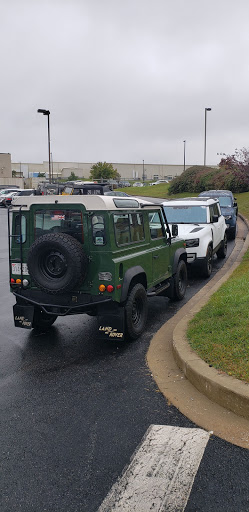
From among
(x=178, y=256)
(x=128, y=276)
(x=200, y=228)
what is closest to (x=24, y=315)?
(x=128, y=276)

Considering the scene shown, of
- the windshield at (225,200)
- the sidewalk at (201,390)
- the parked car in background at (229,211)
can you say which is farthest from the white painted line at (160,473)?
the windshield at (225,200)

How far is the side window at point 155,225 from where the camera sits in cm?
713

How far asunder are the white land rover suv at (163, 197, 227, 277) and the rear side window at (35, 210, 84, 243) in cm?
452

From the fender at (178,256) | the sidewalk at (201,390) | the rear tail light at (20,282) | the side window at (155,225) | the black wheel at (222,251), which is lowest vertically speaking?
the sidewalk at (201,390)

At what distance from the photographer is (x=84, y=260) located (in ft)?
17.9

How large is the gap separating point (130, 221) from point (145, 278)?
90cm

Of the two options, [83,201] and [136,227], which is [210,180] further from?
[83,201]

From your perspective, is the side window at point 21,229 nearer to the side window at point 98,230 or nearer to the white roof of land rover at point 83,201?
the white roof of land rover at point 83,201

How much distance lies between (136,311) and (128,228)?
48.1 inches

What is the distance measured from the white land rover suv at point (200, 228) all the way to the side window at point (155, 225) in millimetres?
2427

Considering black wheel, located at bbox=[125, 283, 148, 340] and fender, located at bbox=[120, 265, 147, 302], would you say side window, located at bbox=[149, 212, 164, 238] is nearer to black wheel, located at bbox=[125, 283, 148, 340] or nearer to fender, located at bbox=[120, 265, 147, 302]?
fender, located at bbox=[120, 265, 147, 302]

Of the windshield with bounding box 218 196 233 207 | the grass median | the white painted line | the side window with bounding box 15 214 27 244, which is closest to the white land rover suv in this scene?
the grass median

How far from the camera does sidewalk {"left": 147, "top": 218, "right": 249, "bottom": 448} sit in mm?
3859

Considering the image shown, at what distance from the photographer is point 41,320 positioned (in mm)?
6590
